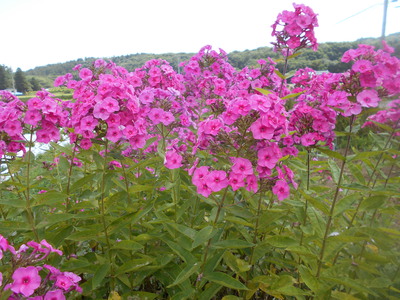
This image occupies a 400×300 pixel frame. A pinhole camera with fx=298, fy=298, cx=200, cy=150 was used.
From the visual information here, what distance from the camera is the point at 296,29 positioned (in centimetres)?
278

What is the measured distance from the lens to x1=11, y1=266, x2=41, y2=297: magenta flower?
1439mm

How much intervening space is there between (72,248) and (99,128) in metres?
1.25

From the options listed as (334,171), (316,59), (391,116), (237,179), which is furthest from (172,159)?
(316,59)

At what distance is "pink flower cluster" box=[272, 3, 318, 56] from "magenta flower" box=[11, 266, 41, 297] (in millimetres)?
2700

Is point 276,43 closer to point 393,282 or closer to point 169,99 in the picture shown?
point 169,99

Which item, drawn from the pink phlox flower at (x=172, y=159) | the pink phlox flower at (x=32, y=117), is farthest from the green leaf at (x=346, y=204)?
the pink phlox flower at (x=32, y=117)

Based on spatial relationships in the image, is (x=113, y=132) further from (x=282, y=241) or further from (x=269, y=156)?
(x=282, y=241)

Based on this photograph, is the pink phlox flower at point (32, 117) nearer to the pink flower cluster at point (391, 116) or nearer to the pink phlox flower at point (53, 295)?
the pink phlox flower at point (53, 295)

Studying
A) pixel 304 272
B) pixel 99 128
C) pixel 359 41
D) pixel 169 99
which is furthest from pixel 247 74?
pixel 304 272

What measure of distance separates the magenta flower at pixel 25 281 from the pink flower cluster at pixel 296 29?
2.70 metres

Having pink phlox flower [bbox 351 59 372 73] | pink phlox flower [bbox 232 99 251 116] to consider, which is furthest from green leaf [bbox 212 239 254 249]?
pink phlox flower [bbox 351 59 372 73]

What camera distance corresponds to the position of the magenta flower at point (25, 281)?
1439mm

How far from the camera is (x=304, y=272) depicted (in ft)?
6.41

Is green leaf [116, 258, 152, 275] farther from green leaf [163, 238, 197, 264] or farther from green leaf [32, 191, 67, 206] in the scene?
green leaf [32, 191, 67, 206]
